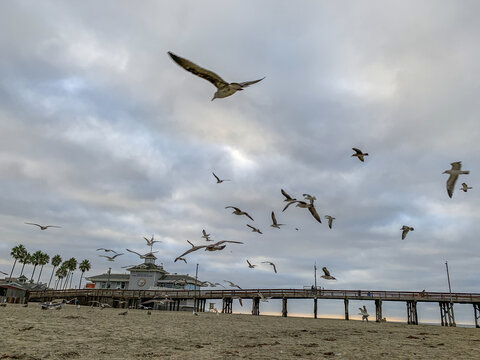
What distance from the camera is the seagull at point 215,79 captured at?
5539mm

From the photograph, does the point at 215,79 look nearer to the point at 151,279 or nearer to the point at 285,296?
the point at 285,296

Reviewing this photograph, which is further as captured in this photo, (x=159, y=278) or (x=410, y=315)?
(x=159, y=278)

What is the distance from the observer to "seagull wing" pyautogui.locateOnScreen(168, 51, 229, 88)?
550 centimetres

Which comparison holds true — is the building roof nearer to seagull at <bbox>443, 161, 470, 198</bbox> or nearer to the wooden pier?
the wooden pier

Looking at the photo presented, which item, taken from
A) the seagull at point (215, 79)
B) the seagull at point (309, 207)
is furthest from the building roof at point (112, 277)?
the seagull at point (215, 79)

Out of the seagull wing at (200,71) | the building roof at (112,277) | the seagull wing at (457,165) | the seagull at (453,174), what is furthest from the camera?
the building roof at (112,277)

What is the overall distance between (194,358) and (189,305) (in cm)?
6509

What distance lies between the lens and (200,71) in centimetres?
592

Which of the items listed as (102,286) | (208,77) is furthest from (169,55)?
(102,286)

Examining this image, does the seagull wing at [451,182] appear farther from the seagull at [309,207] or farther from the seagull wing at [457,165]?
the seagull at [309,207]

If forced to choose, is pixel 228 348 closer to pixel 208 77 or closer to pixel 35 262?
pixel 208 77

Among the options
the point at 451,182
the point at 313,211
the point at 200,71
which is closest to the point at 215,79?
the point at 200,71

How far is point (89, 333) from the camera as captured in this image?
17.6 m

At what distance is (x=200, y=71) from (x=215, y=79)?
18.3 inches
